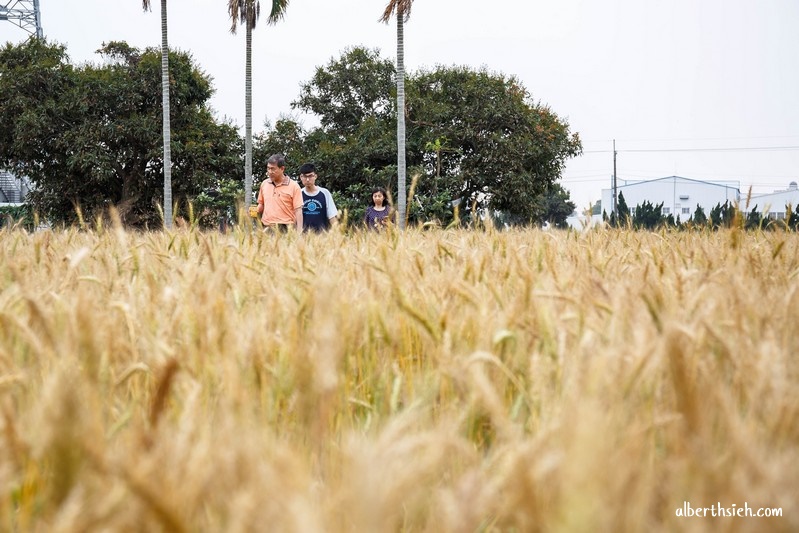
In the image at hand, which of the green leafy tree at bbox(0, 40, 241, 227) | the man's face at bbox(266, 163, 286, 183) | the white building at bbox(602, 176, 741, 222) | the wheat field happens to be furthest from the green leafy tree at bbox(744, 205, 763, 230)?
the white building at bbox(602, 176, 741, 222)

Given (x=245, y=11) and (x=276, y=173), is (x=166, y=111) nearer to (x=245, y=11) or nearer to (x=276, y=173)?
(x=245, y=11)

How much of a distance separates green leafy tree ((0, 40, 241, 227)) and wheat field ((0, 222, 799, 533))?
29278 mm

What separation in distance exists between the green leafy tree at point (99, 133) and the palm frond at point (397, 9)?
12038 millimetres

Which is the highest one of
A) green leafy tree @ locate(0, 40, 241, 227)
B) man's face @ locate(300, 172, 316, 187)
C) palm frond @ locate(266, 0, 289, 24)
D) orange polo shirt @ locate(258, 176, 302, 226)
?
palm frond @ locate(266, 0, 289, 24)

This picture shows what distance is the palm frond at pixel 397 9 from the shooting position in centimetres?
2064

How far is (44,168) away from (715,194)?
80.9 m

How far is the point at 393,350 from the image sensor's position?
4.87ft

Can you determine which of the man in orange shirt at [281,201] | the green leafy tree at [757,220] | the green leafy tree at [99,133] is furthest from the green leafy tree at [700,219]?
the green leafy tree at [99,133]

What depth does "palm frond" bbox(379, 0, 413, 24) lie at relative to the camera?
2064 cm

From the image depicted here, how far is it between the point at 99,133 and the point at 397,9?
14.4 meters

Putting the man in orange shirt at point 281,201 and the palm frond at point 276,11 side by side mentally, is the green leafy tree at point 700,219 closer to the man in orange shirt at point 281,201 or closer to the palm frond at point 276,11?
the man in orange shirt at point 281,201

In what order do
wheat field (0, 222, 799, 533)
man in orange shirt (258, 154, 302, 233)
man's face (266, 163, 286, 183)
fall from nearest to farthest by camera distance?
wheat field (0, 222, 799, 533) → man in orange shirt (258, 154, 302, 233) → man's face (266, 163, 286, 183)

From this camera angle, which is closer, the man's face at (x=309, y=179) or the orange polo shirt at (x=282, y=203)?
the orange polo shirt at (x=282, y=203)

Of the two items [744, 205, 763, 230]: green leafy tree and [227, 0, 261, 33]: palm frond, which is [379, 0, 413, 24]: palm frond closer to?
[227, 0, 261, 33]: palm frond
